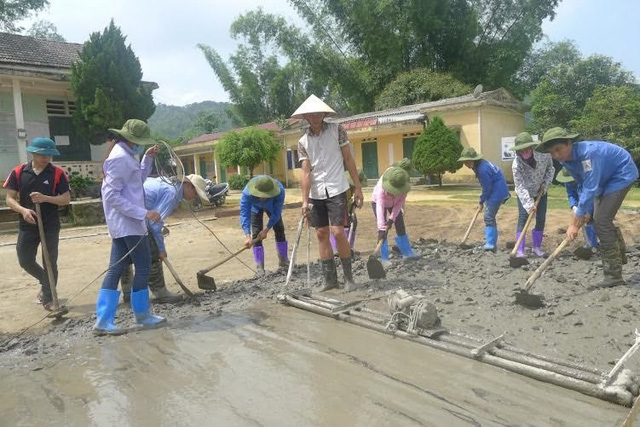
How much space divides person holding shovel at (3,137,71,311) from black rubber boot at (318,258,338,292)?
258cm

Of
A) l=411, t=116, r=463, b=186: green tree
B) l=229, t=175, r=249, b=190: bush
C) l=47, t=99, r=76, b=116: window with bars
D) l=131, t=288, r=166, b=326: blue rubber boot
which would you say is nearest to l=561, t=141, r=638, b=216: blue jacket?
l=131, t=288, r=166, b=326: blue rubber boot

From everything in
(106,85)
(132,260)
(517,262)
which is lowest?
(517,262)

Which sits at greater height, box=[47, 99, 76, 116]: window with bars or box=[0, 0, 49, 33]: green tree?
box=[0, 0, 49, 33]: green tree

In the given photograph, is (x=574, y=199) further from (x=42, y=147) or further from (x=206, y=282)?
(x=42, y=147)

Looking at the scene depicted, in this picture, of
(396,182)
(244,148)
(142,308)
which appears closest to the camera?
(142,308)

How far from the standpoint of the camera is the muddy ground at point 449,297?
3385 mm

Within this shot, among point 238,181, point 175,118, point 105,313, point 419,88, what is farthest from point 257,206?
point 175,118

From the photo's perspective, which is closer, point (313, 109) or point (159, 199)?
point (313, 109)

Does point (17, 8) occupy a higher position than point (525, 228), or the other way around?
point (17, 8)

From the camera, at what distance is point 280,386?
9.27 ft

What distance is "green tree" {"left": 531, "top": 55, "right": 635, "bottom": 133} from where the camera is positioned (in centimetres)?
2125

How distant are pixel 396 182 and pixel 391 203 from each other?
0.38m

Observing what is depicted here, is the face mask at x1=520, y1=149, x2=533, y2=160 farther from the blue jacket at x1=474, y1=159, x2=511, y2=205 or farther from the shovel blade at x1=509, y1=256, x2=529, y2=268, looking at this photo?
the shovel blade at x1=509, y1=256, x2=529, y2=268

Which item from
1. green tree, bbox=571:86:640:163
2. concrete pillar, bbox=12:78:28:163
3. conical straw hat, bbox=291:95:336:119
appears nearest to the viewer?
conical straw hat, bbox=291:95:336:119
